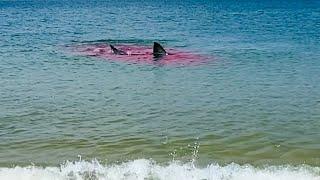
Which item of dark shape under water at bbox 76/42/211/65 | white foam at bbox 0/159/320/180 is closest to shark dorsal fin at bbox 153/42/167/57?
dark shape under water at bbox 76/42/211/65

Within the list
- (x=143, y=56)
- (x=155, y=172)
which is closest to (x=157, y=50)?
(x=143, y=56)

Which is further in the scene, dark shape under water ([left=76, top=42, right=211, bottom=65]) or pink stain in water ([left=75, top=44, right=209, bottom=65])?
dark shape under water ([left=76, top=42, right=211, bottom=65])

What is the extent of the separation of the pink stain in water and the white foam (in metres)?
16.8

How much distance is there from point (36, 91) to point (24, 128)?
5.47m

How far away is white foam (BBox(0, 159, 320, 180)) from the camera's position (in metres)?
13.5

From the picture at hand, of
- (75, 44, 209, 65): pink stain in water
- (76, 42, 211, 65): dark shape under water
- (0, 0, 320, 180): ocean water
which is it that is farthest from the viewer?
(76, 42, 211, 65): dark shape under water

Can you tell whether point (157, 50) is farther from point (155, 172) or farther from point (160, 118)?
point (155, 172)

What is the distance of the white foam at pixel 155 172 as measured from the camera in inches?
533

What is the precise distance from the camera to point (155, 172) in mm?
13969

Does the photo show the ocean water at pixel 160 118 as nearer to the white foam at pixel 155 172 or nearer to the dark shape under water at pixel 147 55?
the white foam at pixel 155 172

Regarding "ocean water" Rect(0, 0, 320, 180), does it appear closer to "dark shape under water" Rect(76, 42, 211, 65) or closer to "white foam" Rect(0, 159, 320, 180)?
"white foam" Rect(0, 159, 320, 180)

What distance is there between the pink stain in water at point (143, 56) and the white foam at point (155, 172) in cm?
1684

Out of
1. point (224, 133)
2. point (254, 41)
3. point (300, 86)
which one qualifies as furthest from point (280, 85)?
point (254, 41)

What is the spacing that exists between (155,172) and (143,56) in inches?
793
